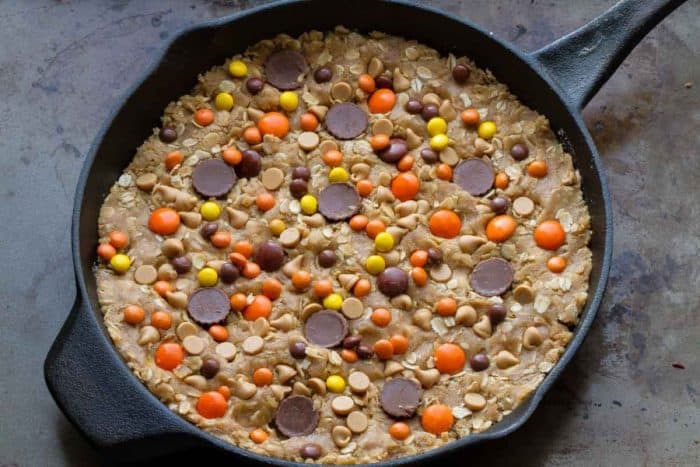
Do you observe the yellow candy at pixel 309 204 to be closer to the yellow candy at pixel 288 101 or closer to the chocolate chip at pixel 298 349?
the yellow candy at pixel 288 101

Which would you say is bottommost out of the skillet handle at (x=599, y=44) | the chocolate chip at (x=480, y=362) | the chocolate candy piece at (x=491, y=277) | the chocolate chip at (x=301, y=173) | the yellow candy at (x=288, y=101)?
the chocolate chip at (x=480, y=362)

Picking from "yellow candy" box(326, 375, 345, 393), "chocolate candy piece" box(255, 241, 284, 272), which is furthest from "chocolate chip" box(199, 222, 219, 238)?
"yellow candy" box(326, 375, 345, 393)

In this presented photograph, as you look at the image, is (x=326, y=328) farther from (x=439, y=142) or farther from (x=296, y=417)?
(x=439, y=142)

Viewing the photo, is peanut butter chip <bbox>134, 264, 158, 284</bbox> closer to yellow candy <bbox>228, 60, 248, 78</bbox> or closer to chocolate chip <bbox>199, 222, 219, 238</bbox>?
chocolate chip <bbox>199, 222, 219, 238</bbox>

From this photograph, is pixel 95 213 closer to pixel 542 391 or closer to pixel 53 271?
pixel 53 271

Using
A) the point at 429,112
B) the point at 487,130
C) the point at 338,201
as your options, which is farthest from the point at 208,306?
the point at 487,130

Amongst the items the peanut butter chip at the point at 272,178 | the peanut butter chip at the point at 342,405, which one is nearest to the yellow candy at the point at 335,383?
the peanut butter chip at the point at 342,405
